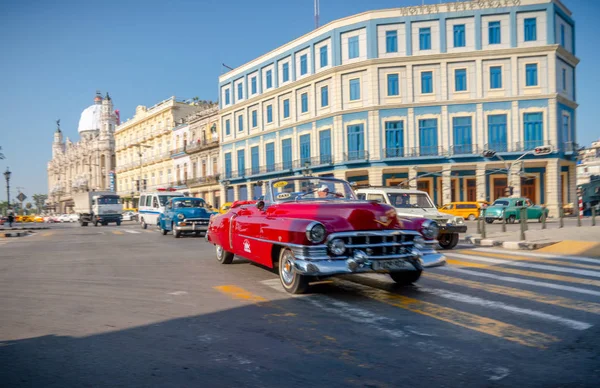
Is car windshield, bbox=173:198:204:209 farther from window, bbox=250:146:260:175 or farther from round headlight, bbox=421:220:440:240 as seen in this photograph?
window, bbox=250:146:260:175

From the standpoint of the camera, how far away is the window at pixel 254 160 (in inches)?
1905

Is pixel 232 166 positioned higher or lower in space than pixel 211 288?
higher

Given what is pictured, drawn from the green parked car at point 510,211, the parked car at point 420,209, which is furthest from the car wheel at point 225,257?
the green parked car at point 510,211

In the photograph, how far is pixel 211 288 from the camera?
7164 mm

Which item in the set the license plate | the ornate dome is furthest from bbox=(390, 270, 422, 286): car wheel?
the ornate dome

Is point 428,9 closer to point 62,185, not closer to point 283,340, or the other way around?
point 283,340

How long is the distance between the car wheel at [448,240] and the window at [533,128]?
27.3 m

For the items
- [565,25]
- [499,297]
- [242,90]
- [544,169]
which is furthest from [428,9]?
[499,297]

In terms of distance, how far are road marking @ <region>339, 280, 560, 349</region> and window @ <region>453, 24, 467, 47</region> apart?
113 ft

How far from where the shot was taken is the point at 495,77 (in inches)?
1412

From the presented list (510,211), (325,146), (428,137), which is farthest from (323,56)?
(510,211)

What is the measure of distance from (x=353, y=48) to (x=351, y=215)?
113 ft

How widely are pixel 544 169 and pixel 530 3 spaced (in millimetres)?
12990

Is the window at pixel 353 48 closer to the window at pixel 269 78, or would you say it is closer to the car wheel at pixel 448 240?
the window at pixel 269 78
